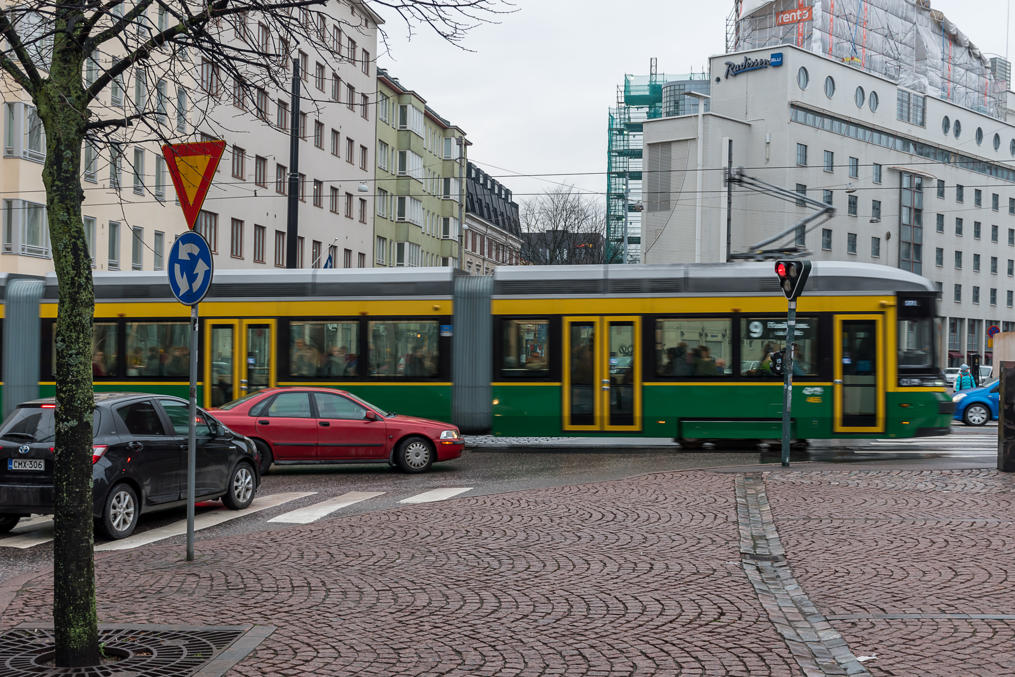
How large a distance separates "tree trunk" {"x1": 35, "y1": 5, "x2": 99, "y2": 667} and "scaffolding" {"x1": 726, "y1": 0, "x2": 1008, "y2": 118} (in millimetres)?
67668

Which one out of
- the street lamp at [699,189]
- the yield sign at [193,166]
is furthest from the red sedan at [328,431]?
the street lamp at [699,189]

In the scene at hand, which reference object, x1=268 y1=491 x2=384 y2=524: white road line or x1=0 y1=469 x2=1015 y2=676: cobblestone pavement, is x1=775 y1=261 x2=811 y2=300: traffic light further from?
x1=268 y1=491 x2=384 y2=524: white road line

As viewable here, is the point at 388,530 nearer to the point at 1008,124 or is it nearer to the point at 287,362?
the point at 287,362

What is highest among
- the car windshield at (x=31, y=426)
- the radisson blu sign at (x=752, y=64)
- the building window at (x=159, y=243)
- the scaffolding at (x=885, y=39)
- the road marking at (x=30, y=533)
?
the scaffolding at (x=885, y=39)

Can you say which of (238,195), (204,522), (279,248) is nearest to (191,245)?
(204,522)

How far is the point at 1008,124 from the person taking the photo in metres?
83.8

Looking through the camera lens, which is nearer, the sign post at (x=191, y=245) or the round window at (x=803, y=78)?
the sign post at (x=191, y=245)

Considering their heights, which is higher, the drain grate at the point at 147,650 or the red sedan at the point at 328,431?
the red sedan at the point at 328,431

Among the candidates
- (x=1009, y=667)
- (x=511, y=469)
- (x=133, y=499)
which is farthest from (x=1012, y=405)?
(x=133, y=499)

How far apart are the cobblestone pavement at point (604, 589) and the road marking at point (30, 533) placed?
5.09ft

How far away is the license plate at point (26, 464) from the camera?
10000mm

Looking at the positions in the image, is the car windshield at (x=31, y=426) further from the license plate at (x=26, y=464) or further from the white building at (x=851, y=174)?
the white building at (x=851, y=174)

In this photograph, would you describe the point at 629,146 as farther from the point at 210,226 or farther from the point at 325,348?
the point at 325,348

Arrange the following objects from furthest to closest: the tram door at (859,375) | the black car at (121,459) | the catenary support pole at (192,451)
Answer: the tram door at (859,375) → the black car at (121,459) → the catenary support pole at (192,451)
